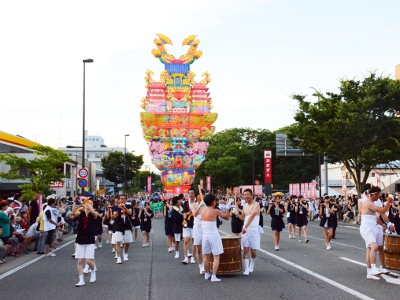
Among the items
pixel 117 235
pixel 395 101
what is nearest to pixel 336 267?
pixel 117 235

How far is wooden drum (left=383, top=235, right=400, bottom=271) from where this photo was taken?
11172 millimetres

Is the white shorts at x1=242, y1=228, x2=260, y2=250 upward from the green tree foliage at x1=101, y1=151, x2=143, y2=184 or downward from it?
downward

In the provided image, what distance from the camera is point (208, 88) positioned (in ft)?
231

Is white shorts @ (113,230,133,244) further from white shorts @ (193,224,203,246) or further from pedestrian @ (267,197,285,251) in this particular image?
pedestrian @ (267,197,285,251)

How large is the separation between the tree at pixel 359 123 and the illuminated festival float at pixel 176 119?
33.6 meters

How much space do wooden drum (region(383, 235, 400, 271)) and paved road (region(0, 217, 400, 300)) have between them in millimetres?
589

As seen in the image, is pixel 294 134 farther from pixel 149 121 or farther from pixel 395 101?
pixel 149 121

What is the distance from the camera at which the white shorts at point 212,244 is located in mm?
10867

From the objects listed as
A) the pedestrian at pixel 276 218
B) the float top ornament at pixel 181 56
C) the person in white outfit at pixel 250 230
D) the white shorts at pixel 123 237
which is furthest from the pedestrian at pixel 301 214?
the float top ornament at pixel 181 56

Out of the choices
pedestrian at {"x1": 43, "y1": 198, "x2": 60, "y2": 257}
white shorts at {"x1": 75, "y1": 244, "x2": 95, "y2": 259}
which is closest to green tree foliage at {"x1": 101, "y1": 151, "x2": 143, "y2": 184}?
pedestrian at {"x1": 43, "y1": 198, "x2": 60, "y2": 257}

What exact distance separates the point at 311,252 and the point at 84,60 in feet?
76.1

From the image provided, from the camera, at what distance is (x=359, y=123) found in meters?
33.2

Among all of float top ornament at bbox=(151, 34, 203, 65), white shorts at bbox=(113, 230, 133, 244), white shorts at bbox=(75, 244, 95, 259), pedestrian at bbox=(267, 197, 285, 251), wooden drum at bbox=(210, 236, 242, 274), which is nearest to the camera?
white shorts at bbox=(75, 244, 95, 259)

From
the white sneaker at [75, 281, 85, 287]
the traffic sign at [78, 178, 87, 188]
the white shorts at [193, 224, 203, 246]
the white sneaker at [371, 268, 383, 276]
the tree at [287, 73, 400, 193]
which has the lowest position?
the white sneaker at [75, 281, 85, 287]
